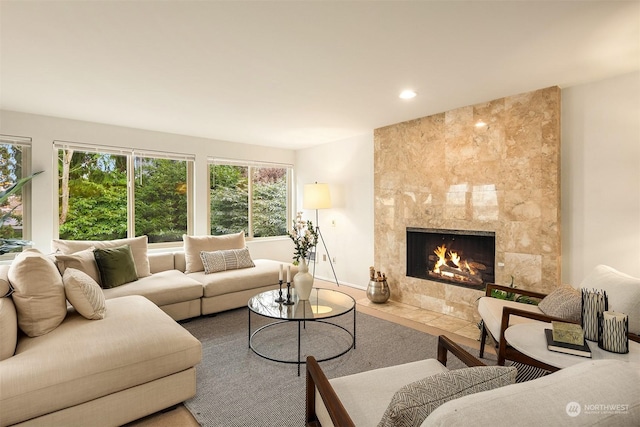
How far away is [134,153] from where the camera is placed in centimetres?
442

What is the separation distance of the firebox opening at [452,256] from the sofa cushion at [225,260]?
2163mm

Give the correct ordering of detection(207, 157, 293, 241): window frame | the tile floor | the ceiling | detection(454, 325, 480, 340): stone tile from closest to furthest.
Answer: the ceiling < detection(454, 325, 480, 340): stone tile < the tile floor < detection(207, 157, 293, 241): window frame

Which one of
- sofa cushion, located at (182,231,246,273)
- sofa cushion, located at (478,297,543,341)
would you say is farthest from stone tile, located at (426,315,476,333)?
sofa cushion, located at (182,231,246,273)

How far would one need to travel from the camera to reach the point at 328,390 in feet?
4.12

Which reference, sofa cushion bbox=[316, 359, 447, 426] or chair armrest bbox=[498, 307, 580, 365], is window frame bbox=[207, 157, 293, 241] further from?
chair armrest bbox=[498, 307, 580, 365]

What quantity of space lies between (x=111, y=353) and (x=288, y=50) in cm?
221

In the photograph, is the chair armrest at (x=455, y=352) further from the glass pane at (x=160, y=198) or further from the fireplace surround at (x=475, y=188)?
the glass pane at (x=160, y=198)

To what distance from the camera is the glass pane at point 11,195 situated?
3.60 metres

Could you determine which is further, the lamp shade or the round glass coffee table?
the lamp shade

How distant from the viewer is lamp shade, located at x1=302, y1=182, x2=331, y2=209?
499 centimetres

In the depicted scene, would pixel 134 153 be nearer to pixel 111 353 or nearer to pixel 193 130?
pixel 193 130

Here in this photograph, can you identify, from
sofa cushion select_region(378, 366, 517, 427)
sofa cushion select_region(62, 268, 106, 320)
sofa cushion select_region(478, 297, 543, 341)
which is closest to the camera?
sofa cushion select_region(378, 366, 517, 427)
